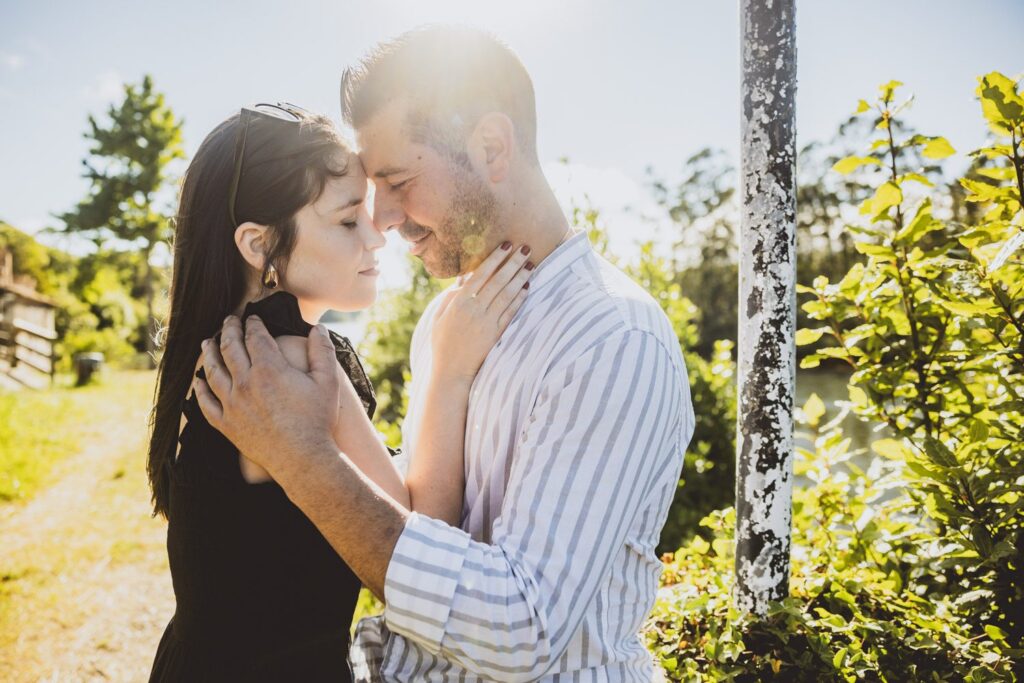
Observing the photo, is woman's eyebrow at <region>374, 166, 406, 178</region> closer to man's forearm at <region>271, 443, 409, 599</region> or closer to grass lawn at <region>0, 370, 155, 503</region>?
man's forearm at <region>271, 443, 409, 599</region>

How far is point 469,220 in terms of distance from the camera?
2.09 meters

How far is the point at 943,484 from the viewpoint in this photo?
6.79 feet

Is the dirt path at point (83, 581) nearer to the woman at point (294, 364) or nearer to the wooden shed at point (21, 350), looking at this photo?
the woman at point (294, 364)

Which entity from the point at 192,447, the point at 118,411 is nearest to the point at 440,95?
the point at 192,447

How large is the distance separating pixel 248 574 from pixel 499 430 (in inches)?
29.6

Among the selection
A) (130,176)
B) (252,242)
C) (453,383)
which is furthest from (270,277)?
(130,176)

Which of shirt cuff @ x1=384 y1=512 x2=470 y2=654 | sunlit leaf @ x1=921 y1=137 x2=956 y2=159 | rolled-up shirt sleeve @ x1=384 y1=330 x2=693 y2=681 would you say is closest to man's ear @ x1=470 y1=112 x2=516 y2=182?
rolled-up shirt sleeve @ x1=384 y1=330 x2=693 y2=681

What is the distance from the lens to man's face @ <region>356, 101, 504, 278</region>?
2.07m

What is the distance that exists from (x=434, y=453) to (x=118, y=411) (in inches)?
584

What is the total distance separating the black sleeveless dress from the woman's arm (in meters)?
0.33

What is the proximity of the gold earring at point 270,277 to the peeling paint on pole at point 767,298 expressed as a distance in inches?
64.2

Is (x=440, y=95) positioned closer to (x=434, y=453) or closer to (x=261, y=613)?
(x=434, y=453)

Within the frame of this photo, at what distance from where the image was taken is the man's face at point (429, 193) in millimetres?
2066

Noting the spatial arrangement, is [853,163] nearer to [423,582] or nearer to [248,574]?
[423,582]
